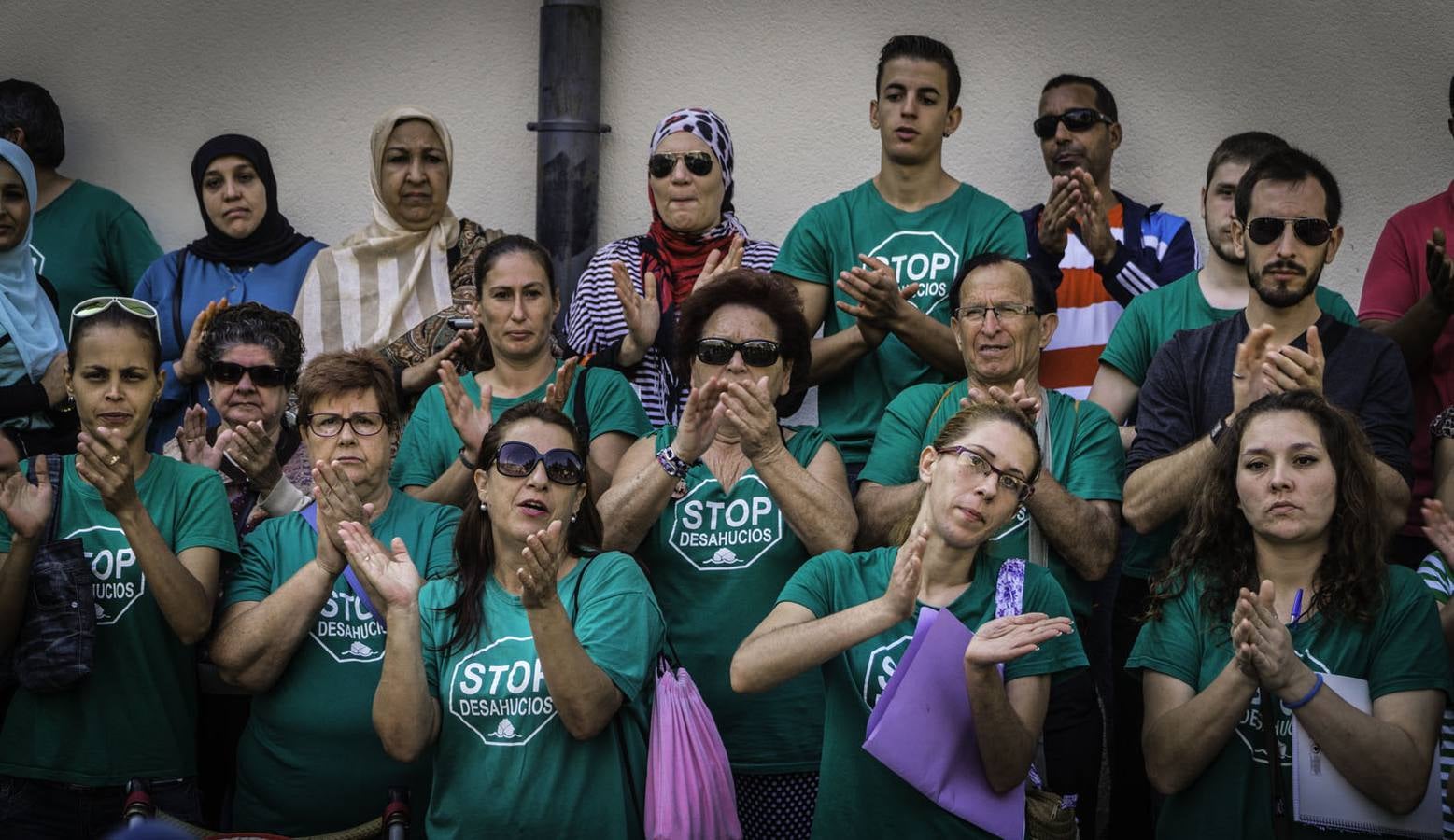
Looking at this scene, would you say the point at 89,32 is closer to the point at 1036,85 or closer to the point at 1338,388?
the point at 1036,85

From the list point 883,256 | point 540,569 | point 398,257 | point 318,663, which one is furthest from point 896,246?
point 318,663

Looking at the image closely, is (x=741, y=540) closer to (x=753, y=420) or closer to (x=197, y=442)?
(x=753, y=420)

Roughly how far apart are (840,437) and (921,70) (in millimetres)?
1241

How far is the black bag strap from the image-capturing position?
403cm

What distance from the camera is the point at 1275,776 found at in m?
4.05

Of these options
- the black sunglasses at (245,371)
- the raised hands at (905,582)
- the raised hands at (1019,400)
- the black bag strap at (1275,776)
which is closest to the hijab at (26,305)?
the black sunglasses at (245,371)

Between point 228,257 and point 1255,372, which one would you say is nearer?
point 1255,372

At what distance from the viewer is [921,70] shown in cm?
575

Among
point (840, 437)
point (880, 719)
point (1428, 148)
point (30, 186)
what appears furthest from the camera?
point (1428, 148)

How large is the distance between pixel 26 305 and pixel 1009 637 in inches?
141

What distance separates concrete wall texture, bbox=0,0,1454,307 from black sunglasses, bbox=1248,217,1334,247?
5.72 ft

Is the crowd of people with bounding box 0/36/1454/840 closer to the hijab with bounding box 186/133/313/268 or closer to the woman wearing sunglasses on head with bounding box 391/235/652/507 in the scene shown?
the woman wearing sunglasses on head with bounding box 391/235/652/507

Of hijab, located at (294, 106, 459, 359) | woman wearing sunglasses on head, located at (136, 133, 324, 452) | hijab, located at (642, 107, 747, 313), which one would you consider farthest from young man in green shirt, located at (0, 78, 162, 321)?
hijab, located at (642, 107, 747, 313)

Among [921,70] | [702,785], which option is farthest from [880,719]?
[921,70]
